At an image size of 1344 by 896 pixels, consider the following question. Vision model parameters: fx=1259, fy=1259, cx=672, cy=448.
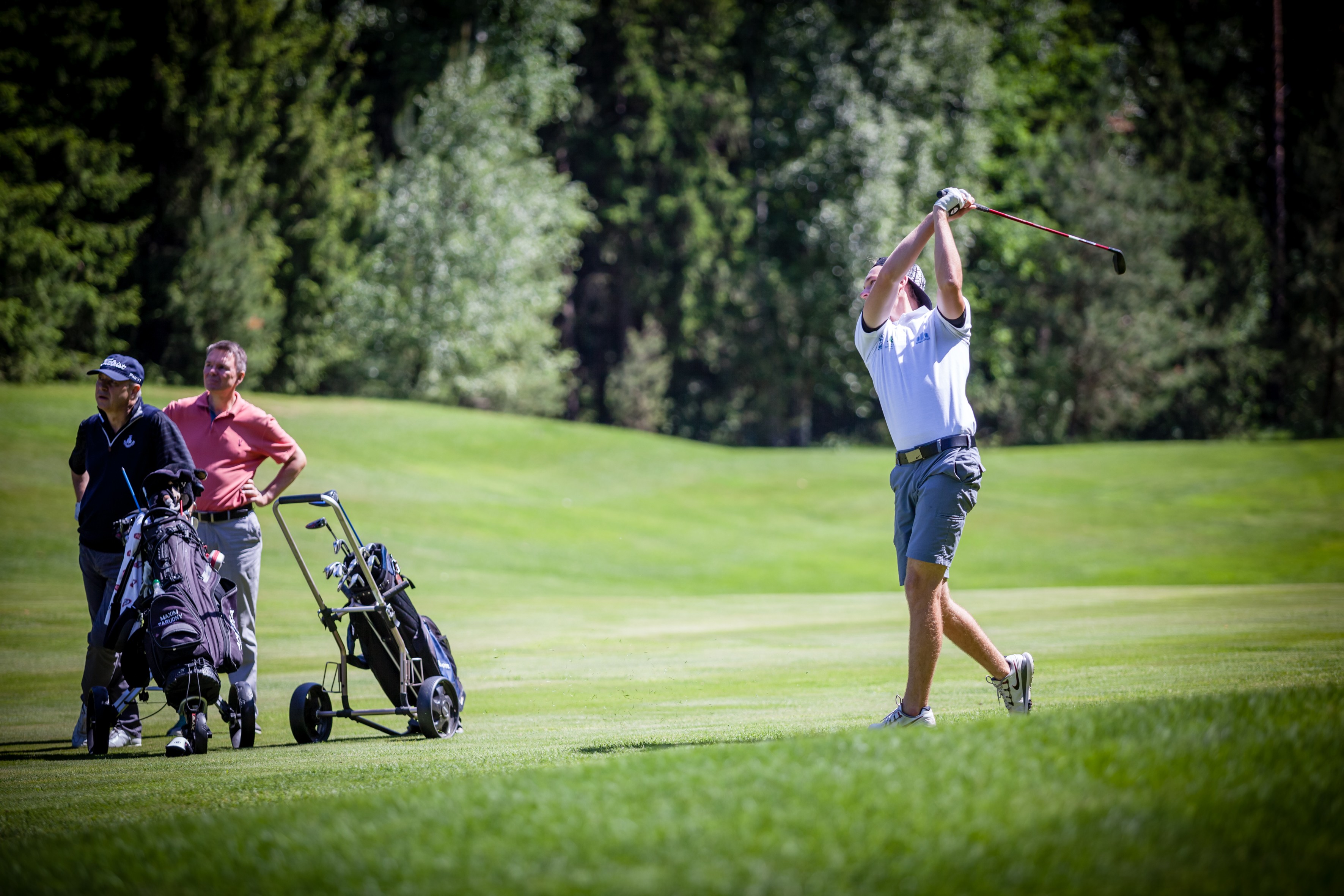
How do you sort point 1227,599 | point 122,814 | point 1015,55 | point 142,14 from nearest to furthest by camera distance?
1. point 122,814
2. point 1227,599
3. point 142,14
4. point 1015,55

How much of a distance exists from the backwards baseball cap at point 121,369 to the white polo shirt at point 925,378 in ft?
14.3

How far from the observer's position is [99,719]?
24.3ft

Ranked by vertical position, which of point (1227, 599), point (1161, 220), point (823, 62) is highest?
point (823, 62)

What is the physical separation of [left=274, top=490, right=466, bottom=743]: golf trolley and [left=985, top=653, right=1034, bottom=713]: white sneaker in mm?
3254

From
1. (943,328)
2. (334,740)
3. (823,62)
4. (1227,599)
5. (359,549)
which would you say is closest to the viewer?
(943,328)

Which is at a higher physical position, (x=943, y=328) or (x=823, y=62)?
(x=823, y=62)

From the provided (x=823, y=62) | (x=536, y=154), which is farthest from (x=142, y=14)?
(x=823, y=62)

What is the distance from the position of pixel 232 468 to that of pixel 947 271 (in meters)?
4.96

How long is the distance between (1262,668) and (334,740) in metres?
6.05

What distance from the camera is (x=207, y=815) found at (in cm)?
457

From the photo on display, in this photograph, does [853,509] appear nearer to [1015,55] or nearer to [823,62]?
[823,62]

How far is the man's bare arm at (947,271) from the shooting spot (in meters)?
6.06

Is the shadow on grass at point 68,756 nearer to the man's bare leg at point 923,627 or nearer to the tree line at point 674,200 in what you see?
the man's bare leg at point 923,627

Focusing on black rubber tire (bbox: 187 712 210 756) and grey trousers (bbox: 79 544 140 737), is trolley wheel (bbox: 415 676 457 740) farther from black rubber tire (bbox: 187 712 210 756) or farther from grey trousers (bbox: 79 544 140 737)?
grey trousers (bbox: 79 544 140 737)
